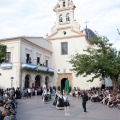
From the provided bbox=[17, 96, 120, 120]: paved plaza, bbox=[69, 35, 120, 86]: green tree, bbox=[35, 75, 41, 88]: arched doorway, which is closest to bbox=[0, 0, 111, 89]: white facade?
bbox=[35, 75, 41, 88]: arched doorway

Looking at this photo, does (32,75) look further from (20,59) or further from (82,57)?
(82,57)

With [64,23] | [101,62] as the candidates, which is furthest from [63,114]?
[64,23]

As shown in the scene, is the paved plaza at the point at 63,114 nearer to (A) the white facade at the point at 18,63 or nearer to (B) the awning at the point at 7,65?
(A) the white facade at the point at 18,63

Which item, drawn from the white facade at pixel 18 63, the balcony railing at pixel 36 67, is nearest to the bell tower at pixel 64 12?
the white facade at pixel 18 63

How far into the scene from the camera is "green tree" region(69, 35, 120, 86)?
959 inches

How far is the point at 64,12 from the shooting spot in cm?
4019

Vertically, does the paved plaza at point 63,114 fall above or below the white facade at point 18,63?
below

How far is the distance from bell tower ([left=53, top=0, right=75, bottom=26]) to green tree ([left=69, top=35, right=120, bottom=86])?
13.4m

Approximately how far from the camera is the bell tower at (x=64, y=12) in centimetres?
3956

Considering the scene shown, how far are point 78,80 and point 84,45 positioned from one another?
618 centimetres

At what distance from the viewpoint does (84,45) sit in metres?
38.2

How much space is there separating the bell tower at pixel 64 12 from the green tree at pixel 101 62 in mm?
13367

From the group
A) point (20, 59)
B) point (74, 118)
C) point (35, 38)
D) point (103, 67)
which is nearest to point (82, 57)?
point (103, 67)

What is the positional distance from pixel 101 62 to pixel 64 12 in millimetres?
18551
